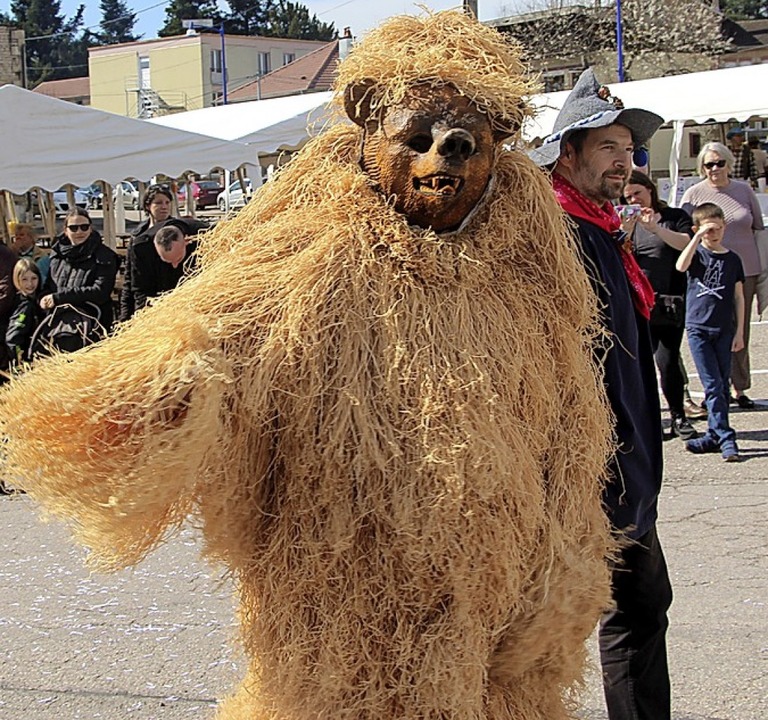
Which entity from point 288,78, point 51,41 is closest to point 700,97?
point 288,78

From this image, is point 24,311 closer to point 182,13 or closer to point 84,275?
point 84,275

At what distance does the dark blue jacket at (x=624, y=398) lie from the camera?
2.52 metres

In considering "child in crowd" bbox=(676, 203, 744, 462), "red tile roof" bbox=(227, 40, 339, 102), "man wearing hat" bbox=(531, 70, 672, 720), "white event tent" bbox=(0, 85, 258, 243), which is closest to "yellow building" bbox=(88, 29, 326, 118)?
"red tile roof" bbox=(227, 40, 339, 102)

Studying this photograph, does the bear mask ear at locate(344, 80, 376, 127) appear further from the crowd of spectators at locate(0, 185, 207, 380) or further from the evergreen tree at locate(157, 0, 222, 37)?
the evergreen tree at locate(157, 0, 222, 37)

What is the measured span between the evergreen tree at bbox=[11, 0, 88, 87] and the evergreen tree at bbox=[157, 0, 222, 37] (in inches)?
387

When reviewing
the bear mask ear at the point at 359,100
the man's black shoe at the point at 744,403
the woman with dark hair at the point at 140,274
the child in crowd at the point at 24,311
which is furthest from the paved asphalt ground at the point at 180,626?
the man's black shoe at the point at 744,403

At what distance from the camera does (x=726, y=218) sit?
25.0 ft

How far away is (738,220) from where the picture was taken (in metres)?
7.63

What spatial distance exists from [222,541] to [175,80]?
60.8m

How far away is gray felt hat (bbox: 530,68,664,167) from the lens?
2.67m

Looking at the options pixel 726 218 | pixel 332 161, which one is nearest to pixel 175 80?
pixel 726 218

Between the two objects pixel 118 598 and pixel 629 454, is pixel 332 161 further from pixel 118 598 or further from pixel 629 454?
pixel 118 598

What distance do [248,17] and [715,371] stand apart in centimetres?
7835

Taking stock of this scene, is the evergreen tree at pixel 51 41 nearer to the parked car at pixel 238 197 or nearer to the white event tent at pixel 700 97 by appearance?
the parked car at pixel 238 197
